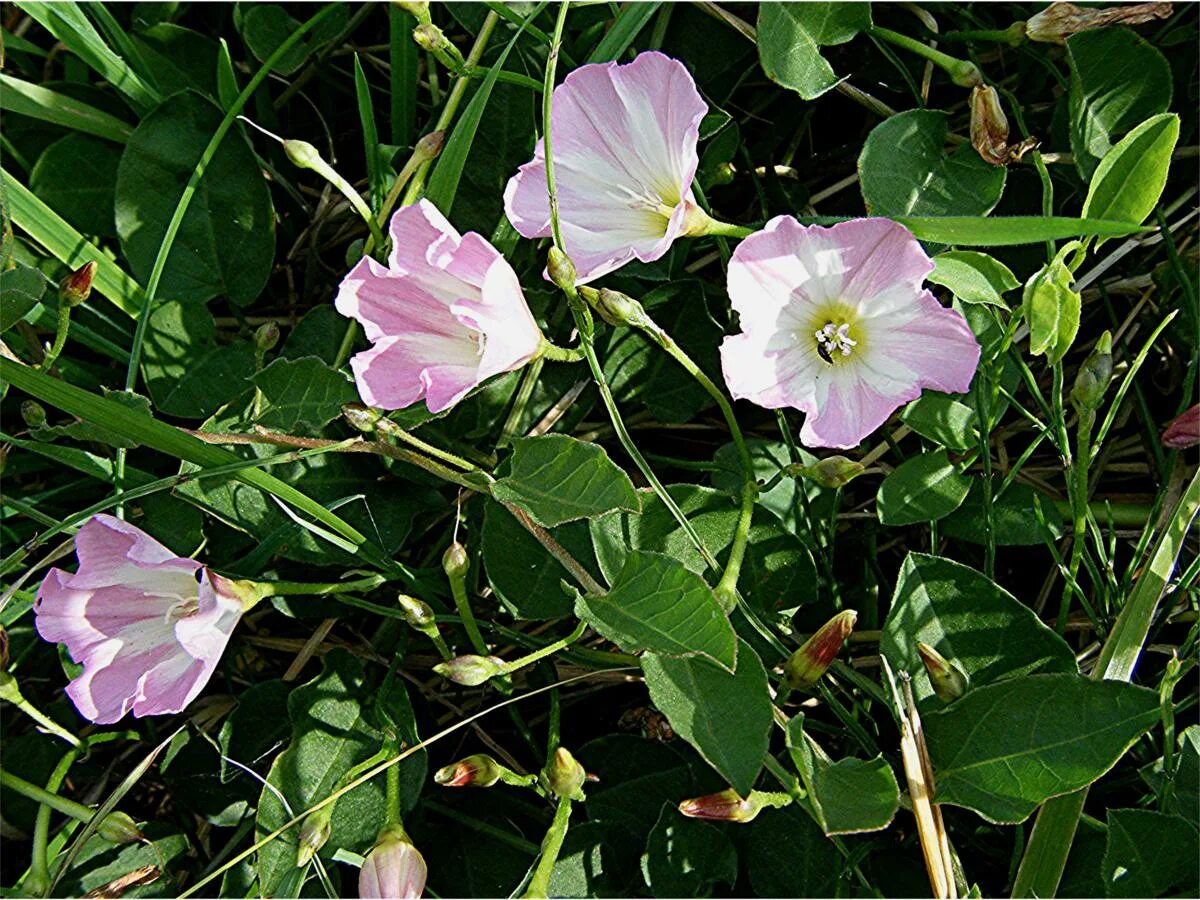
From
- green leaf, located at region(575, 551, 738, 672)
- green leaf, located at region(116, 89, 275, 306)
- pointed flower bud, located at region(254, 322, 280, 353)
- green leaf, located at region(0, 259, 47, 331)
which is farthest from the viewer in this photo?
green leaf, located at region(116, 89, 275, 306)

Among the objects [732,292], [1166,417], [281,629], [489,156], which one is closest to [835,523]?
[732,292]

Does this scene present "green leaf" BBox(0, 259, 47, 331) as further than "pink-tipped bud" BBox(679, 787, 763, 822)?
Yes

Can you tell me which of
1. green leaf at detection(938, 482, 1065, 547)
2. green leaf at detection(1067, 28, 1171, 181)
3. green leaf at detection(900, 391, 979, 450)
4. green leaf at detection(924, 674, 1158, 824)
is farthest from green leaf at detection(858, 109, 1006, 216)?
green leaf at detection(924, 674, 1158, 824)

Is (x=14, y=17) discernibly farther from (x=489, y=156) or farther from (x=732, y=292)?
(x=732, y=292)

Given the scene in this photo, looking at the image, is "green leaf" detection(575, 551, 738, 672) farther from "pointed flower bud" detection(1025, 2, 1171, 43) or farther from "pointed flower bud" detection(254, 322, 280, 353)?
"pointed flower bud" detection(1025, 2, 1171, 43)

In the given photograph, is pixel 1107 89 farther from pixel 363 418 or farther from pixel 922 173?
pixel 363 418

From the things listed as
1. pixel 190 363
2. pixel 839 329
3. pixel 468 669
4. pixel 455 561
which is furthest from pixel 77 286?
pixel 839 329

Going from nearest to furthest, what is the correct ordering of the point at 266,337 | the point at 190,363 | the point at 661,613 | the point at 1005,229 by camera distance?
the point at 661,613 → the point at 1005,229 → the point at 266,337 → the point at 190,363
